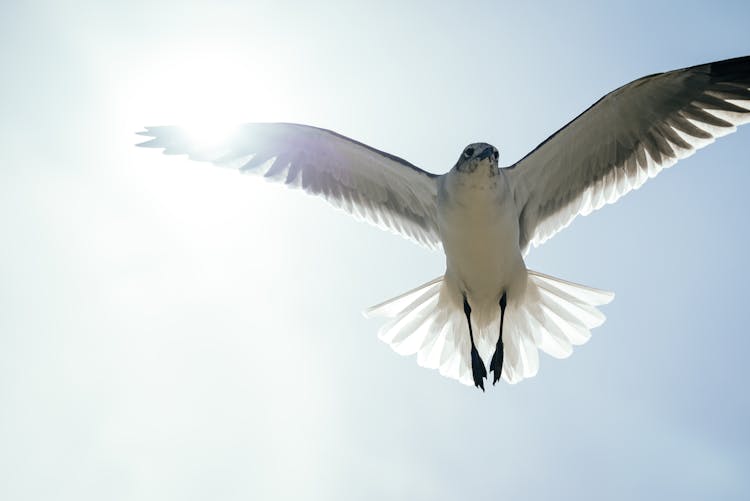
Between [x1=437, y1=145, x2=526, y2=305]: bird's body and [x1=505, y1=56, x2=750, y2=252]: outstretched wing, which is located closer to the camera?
[x1=437, y1=145, x2=526, y2=305]: bird's body

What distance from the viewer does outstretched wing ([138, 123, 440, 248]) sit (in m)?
7.98

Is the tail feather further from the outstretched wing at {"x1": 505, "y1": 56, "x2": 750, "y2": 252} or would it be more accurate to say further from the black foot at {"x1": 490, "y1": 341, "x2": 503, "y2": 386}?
the outstretched wing at {"x1": 505, "y1": 56, "x2": 750, "y2": 252}

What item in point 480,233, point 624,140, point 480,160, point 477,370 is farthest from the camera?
point 477,370

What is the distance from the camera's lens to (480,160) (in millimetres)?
6945

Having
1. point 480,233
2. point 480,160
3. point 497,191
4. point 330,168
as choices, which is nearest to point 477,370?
point 480,233

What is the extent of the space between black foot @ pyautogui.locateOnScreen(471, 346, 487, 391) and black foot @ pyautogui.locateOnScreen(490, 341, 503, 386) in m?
0.08

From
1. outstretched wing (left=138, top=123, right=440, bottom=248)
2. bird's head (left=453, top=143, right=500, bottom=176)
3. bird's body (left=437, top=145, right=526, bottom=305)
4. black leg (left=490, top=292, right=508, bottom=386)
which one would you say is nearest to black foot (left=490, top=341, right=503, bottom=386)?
black leg (left=490, top=292, right=508, bottom=386)

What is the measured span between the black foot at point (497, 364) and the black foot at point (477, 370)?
8 centimetres

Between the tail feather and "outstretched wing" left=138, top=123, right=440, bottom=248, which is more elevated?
"outstretched wing" left=138, top=123, right=440, bottom=248

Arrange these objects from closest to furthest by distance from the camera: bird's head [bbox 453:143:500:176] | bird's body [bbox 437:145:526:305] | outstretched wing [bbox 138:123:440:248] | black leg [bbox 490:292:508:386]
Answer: bird's head [bbox 453:143:500:176], bird's body [bbox 437:145:526:305], black leg [bbox 490:292:508:386], outstretched wing [bbox 138:123:440:248]

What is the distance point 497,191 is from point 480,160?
31cm

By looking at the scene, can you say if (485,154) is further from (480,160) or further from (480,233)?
(480,233)

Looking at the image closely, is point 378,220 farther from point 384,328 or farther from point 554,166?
point 554,166

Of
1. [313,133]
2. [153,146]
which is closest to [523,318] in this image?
[313,133]
